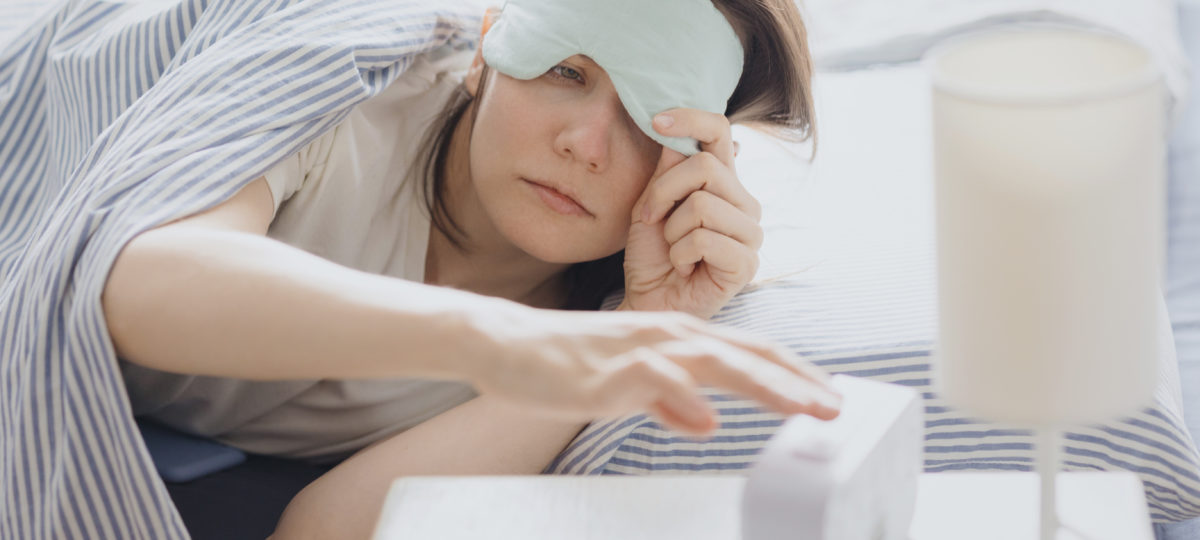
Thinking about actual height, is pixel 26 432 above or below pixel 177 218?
below

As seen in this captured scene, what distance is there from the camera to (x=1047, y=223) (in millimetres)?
462

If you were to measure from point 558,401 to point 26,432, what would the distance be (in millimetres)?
405

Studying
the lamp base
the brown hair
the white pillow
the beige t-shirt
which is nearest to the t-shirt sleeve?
the beige t-shirt

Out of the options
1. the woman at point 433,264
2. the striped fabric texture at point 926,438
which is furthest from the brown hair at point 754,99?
the striped fabric texture at point 926,438

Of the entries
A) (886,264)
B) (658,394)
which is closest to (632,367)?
(658,394)

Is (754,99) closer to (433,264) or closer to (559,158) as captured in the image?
(559,158)

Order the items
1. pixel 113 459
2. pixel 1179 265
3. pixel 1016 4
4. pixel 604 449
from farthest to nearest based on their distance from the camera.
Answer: pixel 1016 4, pixel 1179 265, pixel 604 449, pixel 113 459

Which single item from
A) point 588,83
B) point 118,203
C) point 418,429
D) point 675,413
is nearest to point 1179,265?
point 588,83

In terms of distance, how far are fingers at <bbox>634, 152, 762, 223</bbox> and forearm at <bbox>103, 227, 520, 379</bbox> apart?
40cm

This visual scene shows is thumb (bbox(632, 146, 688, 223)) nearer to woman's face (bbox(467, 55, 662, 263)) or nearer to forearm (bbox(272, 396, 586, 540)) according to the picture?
woman's face (bbox(467, 55, 662, 263))

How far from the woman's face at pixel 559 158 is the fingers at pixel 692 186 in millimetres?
22

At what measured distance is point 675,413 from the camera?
1.65 feet

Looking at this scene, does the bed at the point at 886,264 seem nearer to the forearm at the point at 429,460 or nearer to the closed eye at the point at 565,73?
the forearm at the point at 429,460

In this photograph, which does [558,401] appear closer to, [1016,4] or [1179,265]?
[1179,265]
